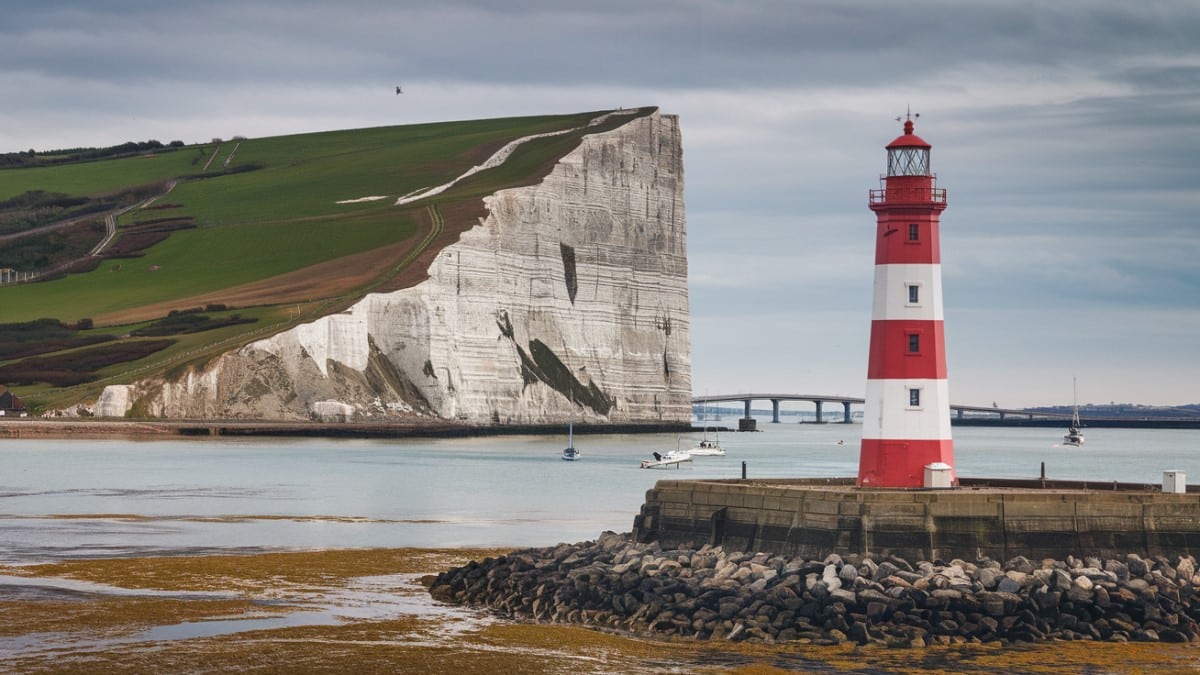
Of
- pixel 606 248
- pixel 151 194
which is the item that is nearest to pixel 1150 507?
pixel 606 248

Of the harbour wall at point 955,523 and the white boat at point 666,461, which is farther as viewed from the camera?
the white boat at point 666,461

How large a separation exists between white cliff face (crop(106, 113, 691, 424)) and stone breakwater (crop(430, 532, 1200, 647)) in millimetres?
72649

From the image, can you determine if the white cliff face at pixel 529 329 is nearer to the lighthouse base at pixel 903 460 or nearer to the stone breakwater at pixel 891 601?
the lighthouse base at pixel 903 460

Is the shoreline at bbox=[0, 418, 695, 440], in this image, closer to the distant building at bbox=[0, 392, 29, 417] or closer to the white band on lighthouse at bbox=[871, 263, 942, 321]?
the distant building at bbox=[0, 392, 29, 417]

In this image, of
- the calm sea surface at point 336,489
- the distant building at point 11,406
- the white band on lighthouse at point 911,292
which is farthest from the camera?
the distant building at point 11,406

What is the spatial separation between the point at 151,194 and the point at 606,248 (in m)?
65.5

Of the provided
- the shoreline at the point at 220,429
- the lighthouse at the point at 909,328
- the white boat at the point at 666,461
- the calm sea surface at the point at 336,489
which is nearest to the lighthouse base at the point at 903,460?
the lighthouse at the point at 909,328

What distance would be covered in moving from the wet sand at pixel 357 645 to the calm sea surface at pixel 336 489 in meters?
7.23

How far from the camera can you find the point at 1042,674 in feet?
68.3

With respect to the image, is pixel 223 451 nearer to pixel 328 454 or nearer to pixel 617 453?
pixel 328 454

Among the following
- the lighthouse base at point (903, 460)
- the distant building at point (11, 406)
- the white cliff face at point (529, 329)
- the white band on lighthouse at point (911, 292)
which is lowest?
the lighthouse base at point (903, 460)

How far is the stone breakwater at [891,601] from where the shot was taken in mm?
22672

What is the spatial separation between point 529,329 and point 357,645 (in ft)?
296

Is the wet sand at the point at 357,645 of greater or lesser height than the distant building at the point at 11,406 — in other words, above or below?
below
